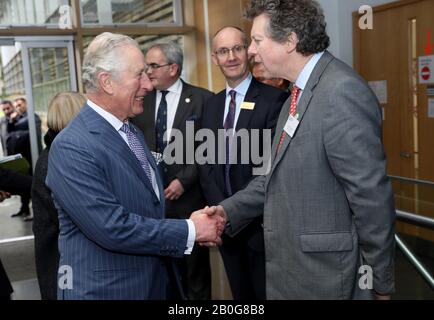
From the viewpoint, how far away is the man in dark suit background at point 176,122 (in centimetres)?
338

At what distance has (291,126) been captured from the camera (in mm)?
1712

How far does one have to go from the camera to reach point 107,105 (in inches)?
66.9

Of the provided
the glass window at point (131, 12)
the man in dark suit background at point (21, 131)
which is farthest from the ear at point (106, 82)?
the glass window at point (131, 12)

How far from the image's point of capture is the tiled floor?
3.60 metres

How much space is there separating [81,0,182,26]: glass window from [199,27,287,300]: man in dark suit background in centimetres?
449

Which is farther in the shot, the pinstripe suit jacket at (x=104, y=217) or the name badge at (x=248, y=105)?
the name badge at (x=248, y=105)

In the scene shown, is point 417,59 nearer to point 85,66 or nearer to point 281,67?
point 281,67

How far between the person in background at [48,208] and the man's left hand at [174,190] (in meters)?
1.01

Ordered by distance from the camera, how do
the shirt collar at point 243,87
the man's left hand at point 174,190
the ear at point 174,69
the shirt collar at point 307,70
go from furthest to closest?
the ear at point 174,69, the man's left hand at point 174,190, the shirt collar at point 243,87, the shirt collar at point 307,70

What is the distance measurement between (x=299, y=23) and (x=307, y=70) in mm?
174

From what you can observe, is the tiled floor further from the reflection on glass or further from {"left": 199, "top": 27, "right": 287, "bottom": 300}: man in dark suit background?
the reflection on glass

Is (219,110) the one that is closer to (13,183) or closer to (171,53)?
(171,53)

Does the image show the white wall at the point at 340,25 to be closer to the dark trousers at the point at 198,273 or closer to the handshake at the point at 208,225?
the dark trousers at the point at 198,273
